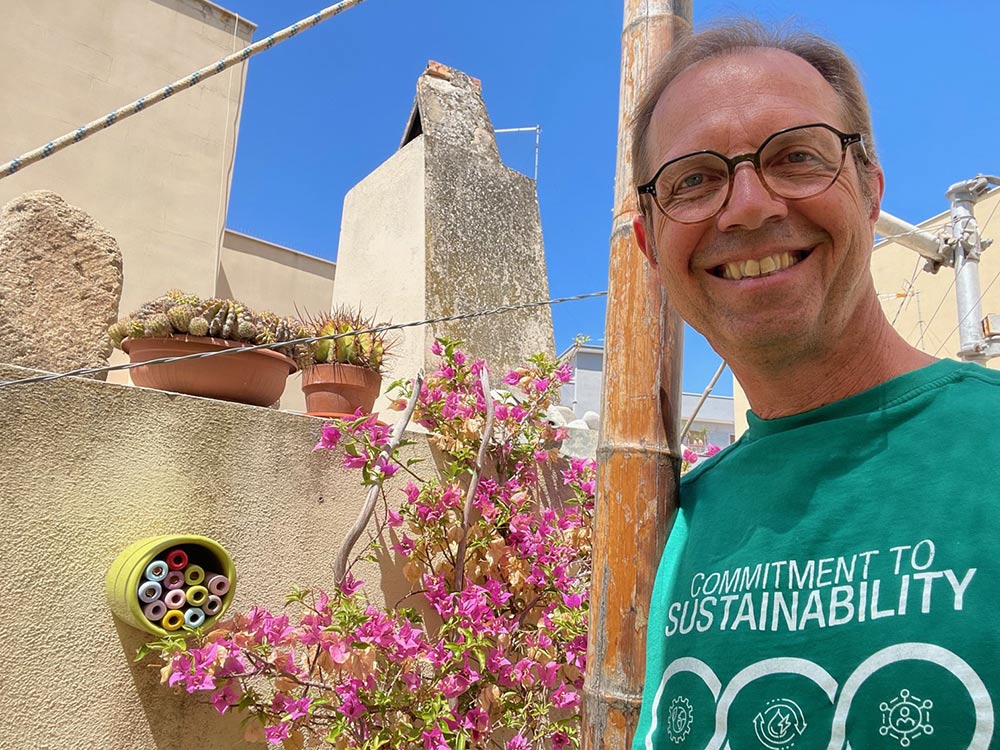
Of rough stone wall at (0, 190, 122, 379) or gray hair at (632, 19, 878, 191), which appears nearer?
gray hair at (632, 19, 878, 191)

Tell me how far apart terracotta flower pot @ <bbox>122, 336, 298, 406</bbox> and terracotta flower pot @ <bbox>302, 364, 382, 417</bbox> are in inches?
13.7

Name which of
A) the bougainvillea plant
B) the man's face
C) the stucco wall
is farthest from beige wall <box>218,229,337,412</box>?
the man's face

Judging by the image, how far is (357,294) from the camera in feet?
14.8

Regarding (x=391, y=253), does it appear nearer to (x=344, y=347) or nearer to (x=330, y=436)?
(x=344, y=347)

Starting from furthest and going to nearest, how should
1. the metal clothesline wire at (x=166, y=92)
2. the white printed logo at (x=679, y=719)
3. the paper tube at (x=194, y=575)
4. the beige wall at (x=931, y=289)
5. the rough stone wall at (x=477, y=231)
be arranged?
the beige wall at (x=931, y=289), the rough stone wall at (x=477, y=231), the paper tube at (x=194, y=575), the metal clothesline wire at (x=166, y=92), the white printed logo at (x=679, y=719)

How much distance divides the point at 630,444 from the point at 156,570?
5.12 feet

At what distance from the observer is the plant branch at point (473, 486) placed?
295 cm

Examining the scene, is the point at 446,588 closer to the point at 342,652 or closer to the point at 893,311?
the point at 342,652

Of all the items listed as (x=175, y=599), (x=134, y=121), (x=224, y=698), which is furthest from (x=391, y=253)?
(x=134, y=121)

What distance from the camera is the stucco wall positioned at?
2.12 meters

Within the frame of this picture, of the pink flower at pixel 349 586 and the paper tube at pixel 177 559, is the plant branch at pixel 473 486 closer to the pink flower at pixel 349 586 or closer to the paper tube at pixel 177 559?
the pink flower at pixel 349 586

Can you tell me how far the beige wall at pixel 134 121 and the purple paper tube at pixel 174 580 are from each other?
5.68m

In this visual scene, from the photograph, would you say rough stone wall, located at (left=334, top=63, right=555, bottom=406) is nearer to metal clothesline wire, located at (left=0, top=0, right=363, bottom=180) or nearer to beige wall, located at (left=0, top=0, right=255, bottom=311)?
metal clothesline wire, located at (left=0, top=0, right=363, bottom=180)

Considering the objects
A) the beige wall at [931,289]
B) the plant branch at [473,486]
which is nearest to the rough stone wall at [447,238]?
the plant branch at [473,486]
